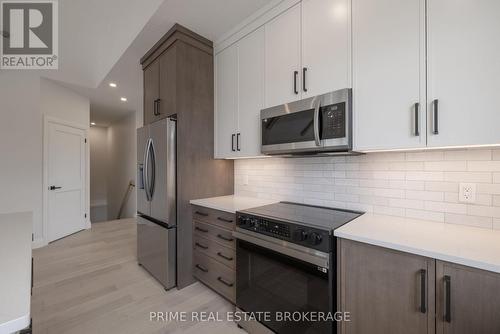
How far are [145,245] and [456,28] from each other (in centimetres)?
318

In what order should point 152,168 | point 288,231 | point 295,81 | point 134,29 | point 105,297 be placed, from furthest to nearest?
point 152,168, point 134,29, point 105,297, point 295,81, point 288,231

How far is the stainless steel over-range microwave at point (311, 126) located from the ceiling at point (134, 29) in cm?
102

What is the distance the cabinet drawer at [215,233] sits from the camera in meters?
1.92

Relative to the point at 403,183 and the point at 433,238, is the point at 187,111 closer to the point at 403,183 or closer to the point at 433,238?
the point at 403,183

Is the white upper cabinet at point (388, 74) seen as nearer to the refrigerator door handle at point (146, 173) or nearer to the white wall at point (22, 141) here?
the refrigerator door handle at point (146, 173)

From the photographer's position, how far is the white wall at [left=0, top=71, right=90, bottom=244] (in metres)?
2.95

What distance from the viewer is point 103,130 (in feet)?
24.0

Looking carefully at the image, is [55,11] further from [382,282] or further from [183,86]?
[382,282]

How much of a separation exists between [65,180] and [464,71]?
17.4ft

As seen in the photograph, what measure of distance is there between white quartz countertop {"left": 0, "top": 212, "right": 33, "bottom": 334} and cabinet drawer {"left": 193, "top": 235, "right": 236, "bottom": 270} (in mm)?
1286

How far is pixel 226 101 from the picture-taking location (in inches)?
93.3

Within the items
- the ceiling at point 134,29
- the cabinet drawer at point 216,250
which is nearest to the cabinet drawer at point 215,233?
the cabinet drawer at point 216,250

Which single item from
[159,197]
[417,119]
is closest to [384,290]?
[417,119]

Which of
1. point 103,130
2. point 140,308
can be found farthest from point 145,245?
point 103,130
